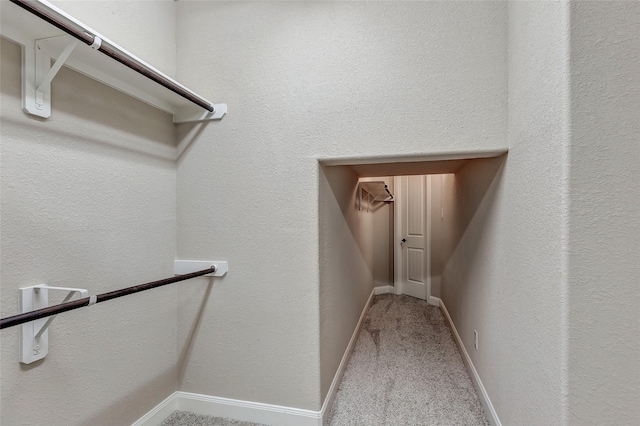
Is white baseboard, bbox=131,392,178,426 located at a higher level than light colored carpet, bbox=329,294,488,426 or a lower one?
higher

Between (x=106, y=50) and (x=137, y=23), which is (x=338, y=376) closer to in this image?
(x=106, y=50)

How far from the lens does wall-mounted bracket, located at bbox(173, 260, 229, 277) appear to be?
1.72 metres

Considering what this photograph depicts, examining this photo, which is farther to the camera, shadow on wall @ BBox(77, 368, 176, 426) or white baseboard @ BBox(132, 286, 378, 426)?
white baseboard @ BBox(132, 286, 378, 426)

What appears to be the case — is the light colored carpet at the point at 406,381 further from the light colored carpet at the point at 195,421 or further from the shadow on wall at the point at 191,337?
the shadow on wall at the point at 191,337

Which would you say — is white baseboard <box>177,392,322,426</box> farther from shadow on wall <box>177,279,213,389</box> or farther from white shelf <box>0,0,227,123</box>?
white shelf <box>0,0,227,123</box>

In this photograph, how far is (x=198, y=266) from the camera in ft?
5.72

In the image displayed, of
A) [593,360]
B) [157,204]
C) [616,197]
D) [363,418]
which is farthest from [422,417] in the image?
[157,204]

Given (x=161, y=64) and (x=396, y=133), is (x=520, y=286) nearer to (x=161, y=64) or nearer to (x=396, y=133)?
(x=396, y=133)

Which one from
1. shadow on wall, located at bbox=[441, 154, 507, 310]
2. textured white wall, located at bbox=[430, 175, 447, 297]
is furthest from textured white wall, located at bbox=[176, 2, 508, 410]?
textured white wall, located at bbox=[430, 175, 447, 297]

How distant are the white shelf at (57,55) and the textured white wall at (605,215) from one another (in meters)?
1.63

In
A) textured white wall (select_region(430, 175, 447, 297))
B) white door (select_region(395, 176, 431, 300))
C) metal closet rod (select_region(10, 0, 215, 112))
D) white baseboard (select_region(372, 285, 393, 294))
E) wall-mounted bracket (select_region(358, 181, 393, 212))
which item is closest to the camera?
metal closet rod (select_region(10, 0, 215, 112))

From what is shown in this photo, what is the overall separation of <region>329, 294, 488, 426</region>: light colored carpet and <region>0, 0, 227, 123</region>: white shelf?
213cm

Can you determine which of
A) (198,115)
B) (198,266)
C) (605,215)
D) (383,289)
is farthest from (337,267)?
(383,289)

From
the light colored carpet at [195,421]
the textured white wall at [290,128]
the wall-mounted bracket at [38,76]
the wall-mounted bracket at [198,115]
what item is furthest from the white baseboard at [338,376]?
the wall-mounted bracket at [38,76]
